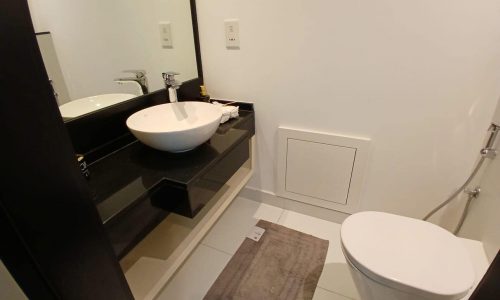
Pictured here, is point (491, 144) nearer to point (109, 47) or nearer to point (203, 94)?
point (203, 94)

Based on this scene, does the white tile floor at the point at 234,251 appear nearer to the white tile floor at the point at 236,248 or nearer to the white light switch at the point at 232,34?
the white tile floor at the point at 236,248

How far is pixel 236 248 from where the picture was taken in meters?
1.58

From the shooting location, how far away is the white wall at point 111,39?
97 cm

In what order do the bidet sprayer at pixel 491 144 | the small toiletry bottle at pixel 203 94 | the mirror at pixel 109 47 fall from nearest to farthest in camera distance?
the mirror at pixel 109 47 < the bidet sprayer at pixel 491 144 < the small toiletry bottle at pixel 203 94

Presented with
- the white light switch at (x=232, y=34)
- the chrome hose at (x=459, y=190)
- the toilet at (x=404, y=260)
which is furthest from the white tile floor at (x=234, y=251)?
the white light switch at (x=232, y=34)

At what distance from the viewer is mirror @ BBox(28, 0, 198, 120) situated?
955 mm

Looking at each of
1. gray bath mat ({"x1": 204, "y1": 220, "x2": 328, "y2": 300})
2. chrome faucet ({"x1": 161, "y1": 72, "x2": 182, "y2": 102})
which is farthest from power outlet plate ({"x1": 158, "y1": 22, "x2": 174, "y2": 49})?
gray bath mat ({"x1": 204, "y1": 220, "x2": 328, "y2": 300})

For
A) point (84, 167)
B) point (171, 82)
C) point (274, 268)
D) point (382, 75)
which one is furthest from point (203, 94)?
point (274, 268)

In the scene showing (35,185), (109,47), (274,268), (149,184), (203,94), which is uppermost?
(109,47)

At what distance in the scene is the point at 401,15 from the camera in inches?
44.5

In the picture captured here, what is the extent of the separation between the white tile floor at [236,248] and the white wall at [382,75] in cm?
36

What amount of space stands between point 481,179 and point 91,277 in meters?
1.58

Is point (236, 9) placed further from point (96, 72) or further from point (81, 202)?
point (81, 202)

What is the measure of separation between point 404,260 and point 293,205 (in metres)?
0.92
